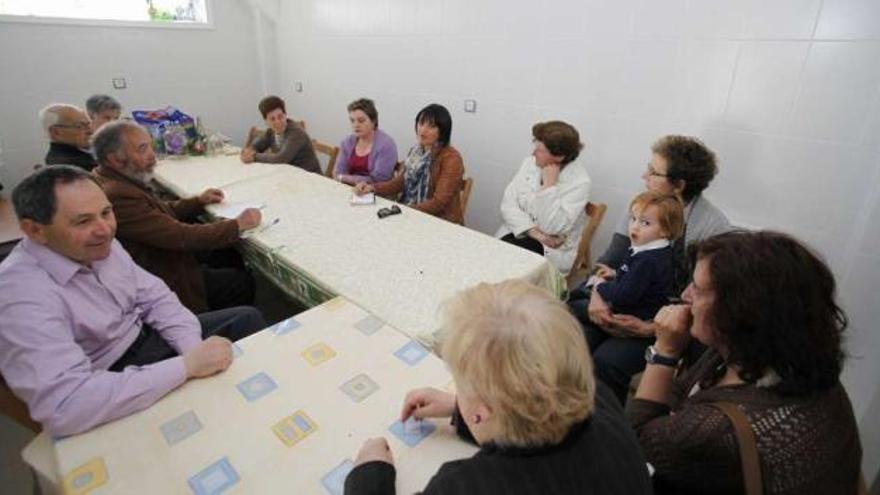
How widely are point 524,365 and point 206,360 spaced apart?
83cm

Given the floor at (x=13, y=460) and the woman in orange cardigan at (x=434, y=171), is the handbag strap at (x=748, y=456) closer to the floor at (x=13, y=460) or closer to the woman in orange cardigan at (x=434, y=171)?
the floor at (x=13, y=460)

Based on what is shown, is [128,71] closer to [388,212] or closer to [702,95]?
[388,212]

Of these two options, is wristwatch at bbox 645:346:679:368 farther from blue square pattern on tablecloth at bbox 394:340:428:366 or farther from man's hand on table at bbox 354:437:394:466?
man's hand on table at bbox 354:437:394:466

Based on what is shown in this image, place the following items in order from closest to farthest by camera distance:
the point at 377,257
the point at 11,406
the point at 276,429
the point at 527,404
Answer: the point at 527,404 < the point at 276,429 < the point at 11,406 < the point at 377,257

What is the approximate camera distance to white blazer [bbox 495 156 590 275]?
7.52 ft

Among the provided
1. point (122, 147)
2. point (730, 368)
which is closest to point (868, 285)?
point (730, 368)

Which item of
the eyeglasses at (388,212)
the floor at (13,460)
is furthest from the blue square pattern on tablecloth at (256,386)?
the eyeglasses at (388,212)

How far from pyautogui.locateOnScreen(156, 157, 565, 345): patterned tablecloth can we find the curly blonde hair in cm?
48

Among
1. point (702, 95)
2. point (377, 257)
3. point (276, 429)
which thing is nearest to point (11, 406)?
point (276, 429)

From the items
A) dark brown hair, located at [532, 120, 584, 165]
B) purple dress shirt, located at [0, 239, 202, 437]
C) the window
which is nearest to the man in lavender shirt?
purple dress shirt, located at [0, 239, 202, 437]

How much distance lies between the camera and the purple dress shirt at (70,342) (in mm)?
927

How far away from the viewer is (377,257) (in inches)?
65.7

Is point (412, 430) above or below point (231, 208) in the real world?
below

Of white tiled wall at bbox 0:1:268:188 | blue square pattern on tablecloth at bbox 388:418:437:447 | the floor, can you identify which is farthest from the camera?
white tiled wall at bbox 0:1:268:188
